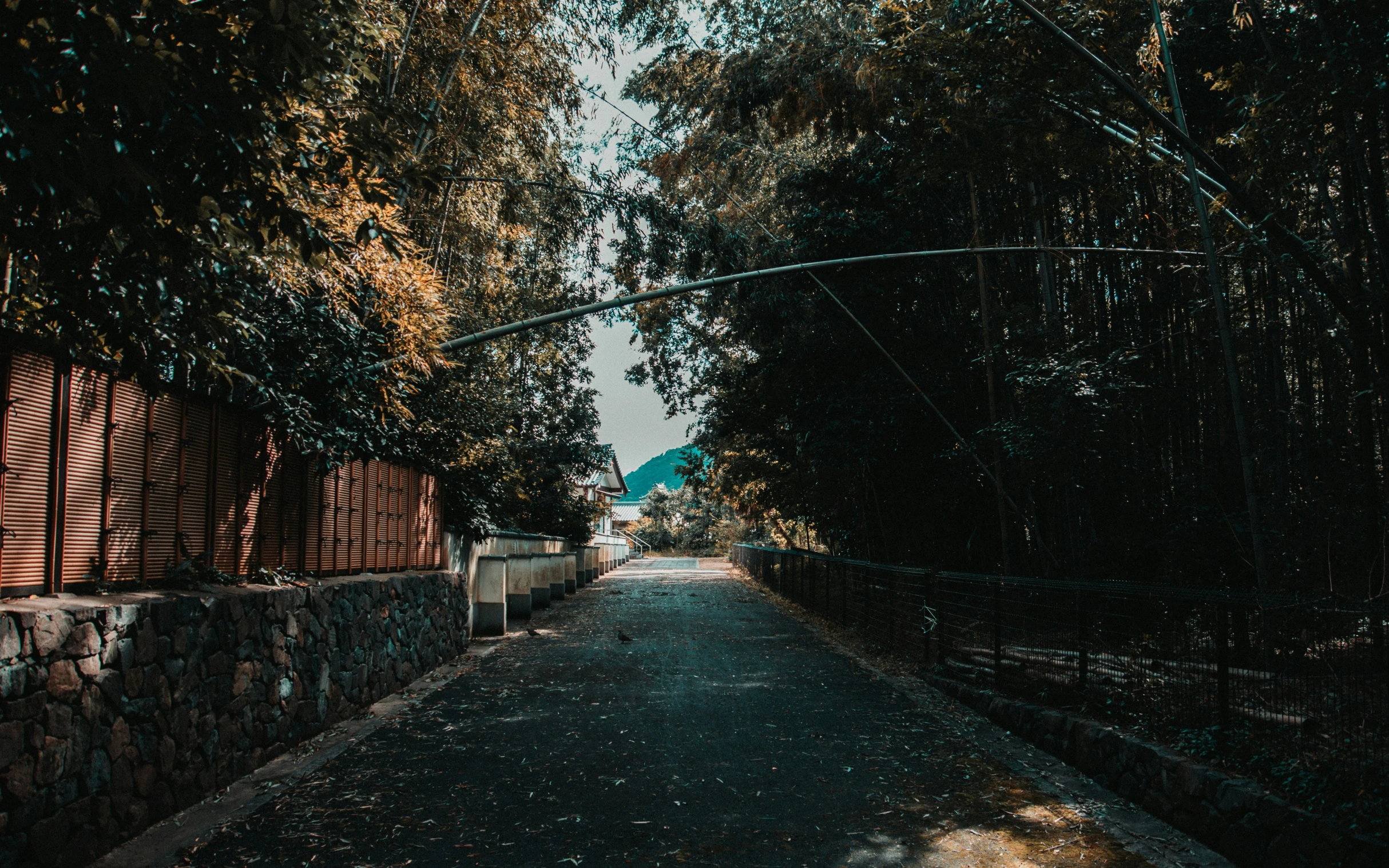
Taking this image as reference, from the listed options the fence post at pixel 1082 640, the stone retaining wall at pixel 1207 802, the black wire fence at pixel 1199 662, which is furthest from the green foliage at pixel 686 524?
the stone retaining wall at pixel 1207 802

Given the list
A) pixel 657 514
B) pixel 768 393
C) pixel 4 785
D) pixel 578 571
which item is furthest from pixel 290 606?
pixel 657 514

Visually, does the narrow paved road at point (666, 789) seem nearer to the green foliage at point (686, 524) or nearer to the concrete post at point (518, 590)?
the concrete post at point (518, 590)

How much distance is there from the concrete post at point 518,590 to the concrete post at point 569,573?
4.98 meters

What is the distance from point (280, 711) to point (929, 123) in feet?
32.3

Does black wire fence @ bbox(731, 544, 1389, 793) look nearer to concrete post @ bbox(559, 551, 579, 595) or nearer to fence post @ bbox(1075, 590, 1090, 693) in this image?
fence post @ bbox(1075, 590, 1090, 693)

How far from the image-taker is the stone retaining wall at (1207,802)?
3500mm

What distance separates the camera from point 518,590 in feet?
51.3

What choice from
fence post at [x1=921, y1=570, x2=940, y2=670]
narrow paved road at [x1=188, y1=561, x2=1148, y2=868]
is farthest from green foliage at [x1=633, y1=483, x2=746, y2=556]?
narrow paved road at [x1=188, y1=561, x2=1148, y2=868]

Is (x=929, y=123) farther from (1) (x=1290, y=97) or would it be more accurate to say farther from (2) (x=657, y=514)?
(2) (x=657, y=514)

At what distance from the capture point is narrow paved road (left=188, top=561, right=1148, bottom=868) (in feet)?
13.8

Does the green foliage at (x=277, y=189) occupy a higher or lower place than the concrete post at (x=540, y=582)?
higher

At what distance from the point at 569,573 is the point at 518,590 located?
682 cm

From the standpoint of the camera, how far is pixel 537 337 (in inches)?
797

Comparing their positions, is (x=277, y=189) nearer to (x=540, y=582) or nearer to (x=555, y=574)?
(x=540, y=582)
